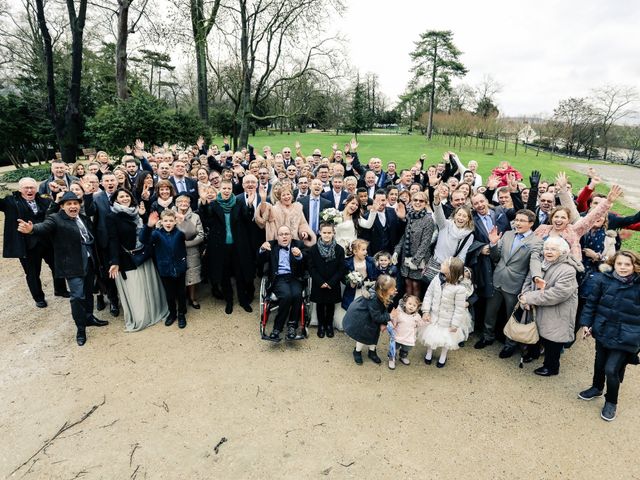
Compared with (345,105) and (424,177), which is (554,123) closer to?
(345,105)

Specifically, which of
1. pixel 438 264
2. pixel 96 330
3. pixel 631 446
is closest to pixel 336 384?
pixel 438 264

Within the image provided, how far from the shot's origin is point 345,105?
181 ft

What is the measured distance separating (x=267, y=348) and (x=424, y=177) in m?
6.32

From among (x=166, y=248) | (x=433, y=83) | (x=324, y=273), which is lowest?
(x=324, y=273)

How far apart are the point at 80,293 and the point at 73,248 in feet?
2.13

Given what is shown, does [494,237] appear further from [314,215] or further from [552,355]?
[314,215]

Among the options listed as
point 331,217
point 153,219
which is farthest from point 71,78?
point 331,217

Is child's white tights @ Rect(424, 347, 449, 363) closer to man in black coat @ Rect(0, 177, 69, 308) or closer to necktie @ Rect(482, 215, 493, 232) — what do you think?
necktie @ Rect(482, 215, 493, 232)

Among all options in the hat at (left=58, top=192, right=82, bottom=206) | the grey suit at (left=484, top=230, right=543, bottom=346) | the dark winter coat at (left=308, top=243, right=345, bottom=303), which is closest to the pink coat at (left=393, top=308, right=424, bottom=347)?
the dark winter coat at (left=308, top=243, right=345, bottom=303)

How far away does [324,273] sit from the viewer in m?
5.05

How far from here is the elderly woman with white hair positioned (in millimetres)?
4074

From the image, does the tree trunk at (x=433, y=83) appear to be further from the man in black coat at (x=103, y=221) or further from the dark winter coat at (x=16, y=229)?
the dark winter coat at (x=16, y=229)

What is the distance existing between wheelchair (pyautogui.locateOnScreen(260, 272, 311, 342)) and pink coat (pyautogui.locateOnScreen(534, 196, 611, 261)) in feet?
10.6

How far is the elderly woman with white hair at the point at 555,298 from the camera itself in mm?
4074
